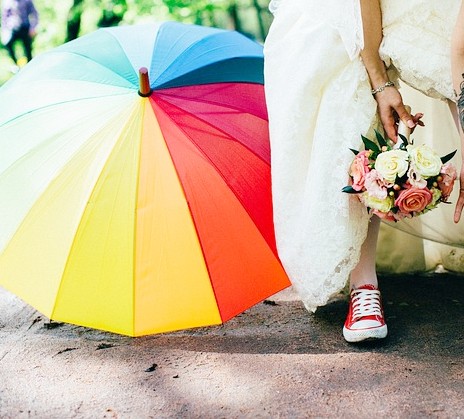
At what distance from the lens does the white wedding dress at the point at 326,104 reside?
2.31m

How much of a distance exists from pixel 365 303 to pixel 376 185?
0.53m

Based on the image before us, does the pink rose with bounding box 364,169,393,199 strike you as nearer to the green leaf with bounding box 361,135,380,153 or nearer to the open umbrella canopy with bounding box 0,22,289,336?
the green leaf with bounding box 361,135,380,153

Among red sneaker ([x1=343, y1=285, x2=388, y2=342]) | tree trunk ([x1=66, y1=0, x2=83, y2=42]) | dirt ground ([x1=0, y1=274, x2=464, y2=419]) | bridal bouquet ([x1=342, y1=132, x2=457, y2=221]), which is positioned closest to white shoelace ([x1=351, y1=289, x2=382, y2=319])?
red sneaker ([x1=343, y1=285, x2=388, y2=342])

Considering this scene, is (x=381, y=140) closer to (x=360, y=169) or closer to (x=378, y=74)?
(x=360, y=169)

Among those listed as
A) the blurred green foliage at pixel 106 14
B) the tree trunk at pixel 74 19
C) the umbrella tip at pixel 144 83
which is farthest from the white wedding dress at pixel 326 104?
the tree trunk at pixel 74 19

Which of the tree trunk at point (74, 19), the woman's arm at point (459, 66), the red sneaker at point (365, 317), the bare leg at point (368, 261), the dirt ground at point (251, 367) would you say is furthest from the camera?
the tree trunk at point (74, 19)

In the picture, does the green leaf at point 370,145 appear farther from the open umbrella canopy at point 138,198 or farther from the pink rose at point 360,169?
the open umbrella canopy at point 138,198

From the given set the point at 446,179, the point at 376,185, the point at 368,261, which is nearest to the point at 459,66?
the point at 446,179

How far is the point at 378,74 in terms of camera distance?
2.33m

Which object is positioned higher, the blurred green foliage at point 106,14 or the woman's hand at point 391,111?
the blurred green foliage at point 106,14

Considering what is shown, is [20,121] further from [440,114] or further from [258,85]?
[440,114]

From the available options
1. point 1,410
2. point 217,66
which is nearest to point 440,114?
point 217,66

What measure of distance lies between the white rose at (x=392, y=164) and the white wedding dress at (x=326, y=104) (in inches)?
7.2

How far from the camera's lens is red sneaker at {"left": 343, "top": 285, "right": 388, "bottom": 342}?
2.39 meters
